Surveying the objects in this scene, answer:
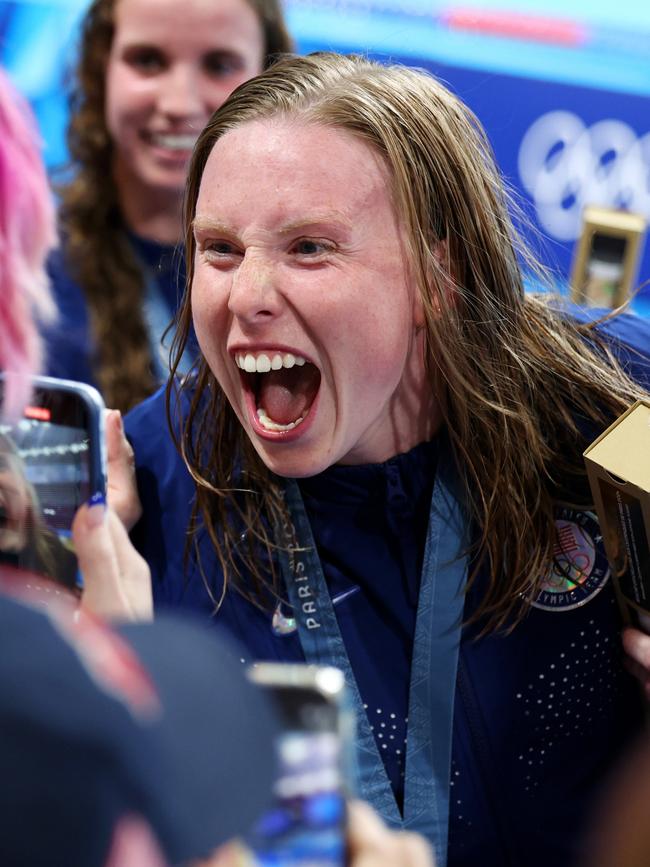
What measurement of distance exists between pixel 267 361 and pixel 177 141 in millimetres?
1449

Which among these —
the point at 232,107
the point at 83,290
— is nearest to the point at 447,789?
the point at 232,107

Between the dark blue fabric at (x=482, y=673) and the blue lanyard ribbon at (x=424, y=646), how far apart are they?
22 millimetres

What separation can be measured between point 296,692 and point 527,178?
8.99 ft

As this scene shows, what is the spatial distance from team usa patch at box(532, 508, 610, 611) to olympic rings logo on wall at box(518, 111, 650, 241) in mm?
1944

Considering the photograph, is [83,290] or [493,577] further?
[83,290]

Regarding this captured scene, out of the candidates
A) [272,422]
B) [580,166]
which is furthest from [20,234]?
[580,166]

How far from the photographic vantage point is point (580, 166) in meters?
3.16

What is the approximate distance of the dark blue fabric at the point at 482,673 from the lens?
1.26m

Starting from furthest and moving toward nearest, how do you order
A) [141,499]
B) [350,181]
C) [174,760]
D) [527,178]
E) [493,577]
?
[527,178], [141,499], [493,577], [350,181], [174,760]

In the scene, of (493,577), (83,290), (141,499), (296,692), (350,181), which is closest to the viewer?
(296,692)

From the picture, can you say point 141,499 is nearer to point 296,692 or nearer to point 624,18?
point 296,692

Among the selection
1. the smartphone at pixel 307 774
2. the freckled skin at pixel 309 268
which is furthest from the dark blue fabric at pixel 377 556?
the smartphone at pixel 307 774

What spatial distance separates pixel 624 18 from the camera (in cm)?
318

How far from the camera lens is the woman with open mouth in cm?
119
